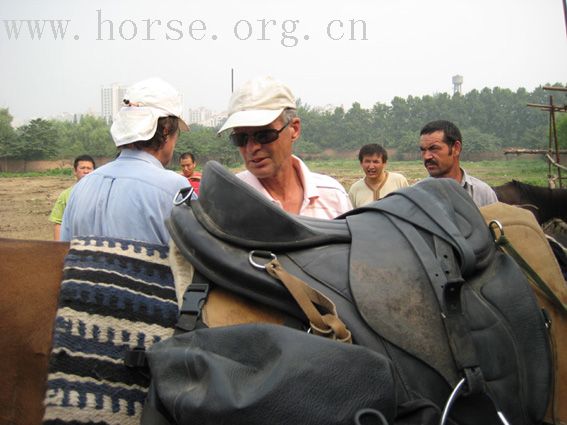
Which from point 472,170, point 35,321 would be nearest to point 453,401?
point 35,321

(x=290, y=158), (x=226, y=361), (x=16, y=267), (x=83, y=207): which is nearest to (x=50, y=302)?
(x=16, y=267)

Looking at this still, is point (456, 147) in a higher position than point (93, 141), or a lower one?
lower

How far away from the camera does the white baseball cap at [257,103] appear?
6.79ft

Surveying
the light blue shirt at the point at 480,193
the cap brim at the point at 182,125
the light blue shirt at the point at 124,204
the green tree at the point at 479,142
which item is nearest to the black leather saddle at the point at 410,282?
the light blue shirt at the point at 124,204

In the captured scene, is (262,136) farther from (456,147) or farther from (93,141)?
(93,141)

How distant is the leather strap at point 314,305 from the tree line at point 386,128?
112ft

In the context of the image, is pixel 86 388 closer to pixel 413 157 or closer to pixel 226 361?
pixel 226 361

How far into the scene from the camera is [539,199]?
12.3ft

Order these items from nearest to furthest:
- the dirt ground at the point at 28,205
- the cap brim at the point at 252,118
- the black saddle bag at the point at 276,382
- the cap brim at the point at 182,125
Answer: the black saddle bag at the point at 276,382 → the cap brim at the point at 252,118 → the cap brim at the point at 182,125 → the dirt ground at the point at 28,205

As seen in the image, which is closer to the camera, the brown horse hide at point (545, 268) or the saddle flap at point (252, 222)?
the saddle flap at point (252, 222)

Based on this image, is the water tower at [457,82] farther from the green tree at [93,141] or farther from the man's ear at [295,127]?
the man's ear at [295,127]

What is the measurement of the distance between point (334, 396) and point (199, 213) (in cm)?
57

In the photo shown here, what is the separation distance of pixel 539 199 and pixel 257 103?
2.52 m

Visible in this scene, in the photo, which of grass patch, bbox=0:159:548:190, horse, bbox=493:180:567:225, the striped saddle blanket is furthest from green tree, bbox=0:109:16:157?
the striped saddle blanket
